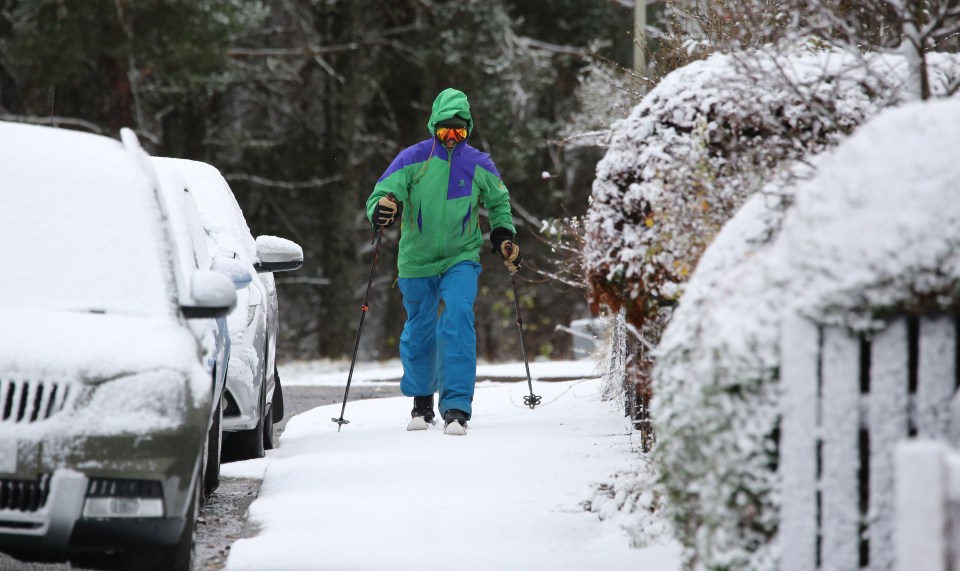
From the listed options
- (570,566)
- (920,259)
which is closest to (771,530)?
(920,259)

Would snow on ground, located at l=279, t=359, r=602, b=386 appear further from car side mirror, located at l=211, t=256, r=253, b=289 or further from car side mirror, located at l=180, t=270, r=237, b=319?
car side mirror, located at l=180, t=270, r=237, b=319

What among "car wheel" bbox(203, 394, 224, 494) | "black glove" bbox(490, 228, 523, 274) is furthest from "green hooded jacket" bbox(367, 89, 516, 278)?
"car wheel" bbox(203, 394, 224, 494)

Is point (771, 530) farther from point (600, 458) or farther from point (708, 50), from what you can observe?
point (708, 50)

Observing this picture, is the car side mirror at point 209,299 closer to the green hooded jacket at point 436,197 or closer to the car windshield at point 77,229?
the car windshield at point 77,229

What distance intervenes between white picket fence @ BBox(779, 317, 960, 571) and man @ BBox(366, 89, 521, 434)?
5011mm

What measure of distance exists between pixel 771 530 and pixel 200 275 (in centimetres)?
235

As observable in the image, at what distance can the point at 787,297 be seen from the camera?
359cm

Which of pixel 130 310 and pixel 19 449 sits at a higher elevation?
pixel 130 310

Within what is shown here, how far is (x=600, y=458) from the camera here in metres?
7.12

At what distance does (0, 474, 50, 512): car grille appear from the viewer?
4367 millimetres

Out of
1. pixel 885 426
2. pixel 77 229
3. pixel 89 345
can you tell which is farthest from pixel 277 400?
pixel 885 426

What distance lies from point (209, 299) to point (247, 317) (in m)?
2.70

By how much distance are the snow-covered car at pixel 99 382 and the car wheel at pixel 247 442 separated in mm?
2765

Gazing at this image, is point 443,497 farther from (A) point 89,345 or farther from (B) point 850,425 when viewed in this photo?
(B) point 850,425
